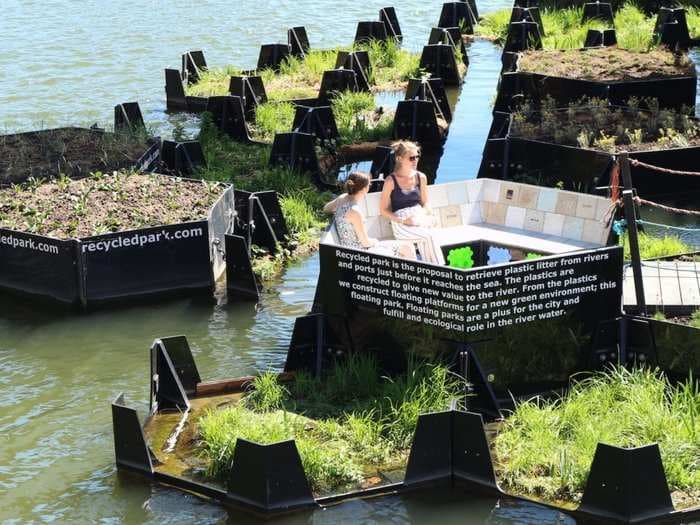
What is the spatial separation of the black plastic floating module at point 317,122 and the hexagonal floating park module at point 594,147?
226cm

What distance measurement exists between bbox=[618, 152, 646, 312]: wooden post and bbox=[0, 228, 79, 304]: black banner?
17.6ft

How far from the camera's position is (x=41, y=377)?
12.0 m

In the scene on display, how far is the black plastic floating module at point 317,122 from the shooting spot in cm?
1847

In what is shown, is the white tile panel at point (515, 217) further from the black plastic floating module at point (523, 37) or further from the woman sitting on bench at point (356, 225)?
the black plastic floating module at point (523, 37)

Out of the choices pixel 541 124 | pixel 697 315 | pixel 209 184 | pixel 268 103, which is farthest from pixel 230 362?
pixel 268 103

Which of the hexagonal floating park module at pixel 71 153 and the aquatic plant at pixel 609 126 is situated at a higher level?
the aquatic plant at pixel 609 126

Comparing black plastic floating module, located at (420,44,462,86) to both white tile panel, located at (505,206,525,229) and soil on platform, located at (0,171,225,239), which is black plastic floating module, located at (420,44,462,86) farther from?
white tile panel, located at (505,206,525,229)

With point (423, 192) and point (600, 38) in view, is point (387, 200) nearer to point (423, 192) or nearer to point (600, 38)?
point (423, 192)

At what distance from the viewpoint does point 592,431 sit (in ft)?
31.6

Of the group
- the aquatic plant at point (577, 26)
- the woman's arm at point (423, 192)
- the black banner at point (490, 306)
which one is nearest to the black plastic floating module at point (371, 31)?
the aquatic plant at point (577, 26)

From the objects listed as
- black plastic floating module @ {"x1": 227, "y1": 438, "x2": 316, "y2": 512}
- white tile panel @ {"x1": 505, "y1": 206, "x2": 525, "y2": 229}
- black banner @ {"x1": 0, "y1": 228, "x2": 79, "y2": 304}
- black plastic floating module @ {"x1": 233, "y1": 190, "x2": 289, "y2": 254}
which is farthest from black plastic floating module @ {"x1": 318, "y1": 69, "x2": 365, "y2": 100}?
black plastic floating module @ {"x1": 227, "y1": 438, "x2": 316, "y2": 512}

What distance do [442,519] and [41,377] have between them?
436 centimetres

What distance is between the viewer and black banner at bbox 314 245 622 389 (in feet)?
33.7

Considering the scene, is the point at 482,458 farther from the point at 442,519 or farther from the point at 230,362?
the point at 230,362
